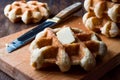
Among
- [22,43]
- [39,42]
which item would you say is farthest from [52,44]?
[22,43]

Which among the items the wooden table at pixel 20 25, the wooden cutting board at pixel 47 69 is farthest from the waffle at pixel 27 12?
the wooden cutting board at pixel 47 69

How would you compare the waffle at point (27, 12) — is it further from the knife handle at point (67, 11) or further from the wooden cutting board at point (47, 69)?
the wooden cutting board at point (47, 69)

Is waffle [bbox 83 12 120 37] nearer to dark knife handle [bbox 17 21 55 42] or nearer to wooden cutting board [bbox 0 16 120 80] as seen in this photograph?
wooden cutting board [bbox 0 16 120 80]

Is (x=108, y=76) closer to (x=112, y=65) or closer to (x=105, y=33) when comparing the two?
(x=112, y=65)

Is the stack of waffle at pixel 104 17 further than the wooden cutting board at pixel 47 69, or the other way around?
the stack of waffle at pixel 104 17

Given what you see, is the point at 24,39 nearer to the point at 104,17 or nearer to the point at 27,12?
the point at 27,12

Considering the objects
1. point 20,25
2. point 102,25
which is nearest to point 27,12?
point 20,25
